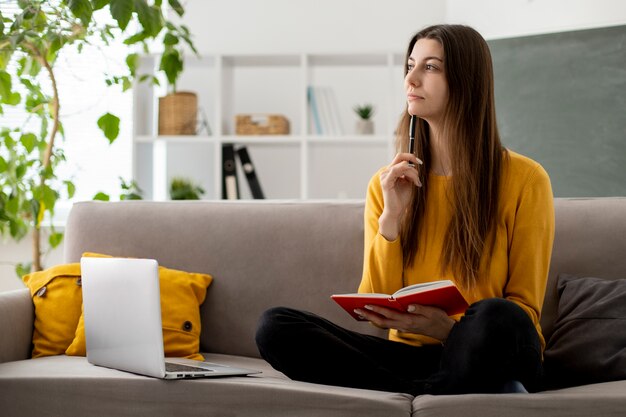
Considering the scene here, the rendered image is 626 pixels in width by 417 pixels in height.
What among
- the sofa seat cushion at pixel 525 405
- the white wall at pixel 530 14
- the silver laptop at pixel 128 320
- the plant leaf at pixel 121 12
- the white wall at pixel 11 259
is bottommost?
the white wall at pixel 11 259

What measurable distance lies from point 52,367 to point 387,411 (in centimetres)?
87

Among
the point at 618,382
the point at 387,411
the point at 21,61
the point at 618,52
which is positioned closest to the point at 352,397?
the point at 387,411

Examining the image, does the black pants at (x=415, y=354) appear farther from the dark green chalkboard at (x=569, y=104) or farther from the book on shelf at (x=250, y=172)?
the book on shelf at (x=250, y=172)

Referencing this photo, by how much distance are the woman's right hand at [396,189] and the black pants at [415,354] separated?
28cm

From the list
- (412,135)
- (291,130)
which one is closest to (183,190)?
(291,130)

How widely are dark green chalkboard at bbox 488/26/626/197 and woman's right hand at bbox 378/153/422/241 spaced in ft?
5.02

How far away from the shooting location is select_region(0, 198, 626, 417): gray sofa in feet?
5.83

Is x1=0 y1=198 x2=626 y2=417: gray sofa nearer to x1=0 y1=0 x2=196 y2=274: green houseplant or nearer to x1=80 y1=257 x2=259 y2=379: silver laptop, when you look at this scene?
x1=80 y1=257 x2=259 y2=379: silver laptop

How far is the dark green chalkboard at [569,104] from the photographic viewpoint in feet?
11.0

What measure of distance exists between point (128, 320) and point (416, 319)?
0.64 m

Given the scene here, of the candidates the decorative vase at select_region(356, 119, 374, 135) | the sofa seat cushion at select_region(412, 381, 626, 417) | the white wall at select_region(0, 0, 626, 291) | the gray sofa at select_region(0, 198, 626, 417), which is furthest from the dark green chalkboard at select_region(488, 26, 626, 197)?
the sofa seat cushion at select_region(412, 381, 626, 417)

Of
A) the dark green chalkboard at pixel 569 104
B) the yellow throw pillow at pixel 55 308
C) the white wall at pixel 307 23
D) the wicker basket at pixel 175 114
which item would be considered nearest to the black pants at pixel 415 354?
the yellow throw pillow at pixel 55 308

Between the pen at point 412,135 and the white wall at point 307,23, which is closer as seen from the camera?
the pen at point 412,135

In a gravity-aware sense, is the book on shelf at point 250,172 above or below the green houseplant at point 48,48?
below
